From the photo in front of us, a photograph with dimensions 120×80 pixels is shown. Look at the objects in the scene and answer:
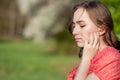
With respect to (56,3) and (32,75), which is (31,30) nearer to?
(56,3)

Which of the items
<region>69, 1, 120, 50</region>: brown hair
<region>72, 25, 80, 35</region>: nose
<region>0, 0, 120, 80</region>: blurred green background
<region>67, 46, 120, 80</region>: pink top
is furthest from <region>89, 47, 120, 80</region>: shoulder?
<region>0, 0, 120, 80</region>: blurred green background

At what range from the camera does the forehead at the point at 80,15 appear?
3928 mm

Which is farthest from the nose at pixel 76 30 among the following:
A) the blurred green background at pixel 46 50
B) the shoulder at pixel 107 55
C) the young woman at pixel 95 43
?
the blurred green background at pixel 46 50

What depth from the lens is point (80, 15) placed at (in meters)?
3.94

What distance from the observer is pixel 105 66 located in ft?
12.5

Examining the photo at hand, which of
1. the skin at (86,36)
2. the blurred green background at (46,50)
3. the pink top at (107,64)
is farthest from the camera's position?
the blurred green background at (46,50)

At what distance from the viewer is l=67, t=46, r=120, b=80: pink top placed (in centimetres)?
379

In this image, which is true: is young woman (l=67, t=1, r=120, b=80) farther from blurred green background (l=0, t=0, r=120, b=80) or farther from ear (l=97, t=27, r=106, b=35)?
blurred green background (l=0, t=0, r=120, b=80)

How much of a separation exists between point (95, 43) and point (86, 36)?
3.8 inches

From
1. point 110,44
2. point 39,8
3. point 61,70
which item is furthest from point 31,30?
point 110,44

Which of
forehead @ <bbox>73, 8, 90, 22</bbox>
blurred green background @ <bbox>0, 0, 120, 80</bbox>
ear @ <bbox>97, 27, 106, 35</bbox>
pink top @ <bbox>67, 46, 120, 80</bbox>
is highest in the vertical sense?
forehead @ <bbox>73, 8, 90, 22</bbox>

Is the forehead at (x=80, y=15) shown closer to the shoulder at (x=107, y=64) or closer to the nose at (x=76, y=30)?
the nose at (x=76, y=30)

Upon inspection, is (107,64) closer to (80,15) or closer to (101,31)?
(101,31)

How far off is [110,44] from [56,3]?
23728 mm
